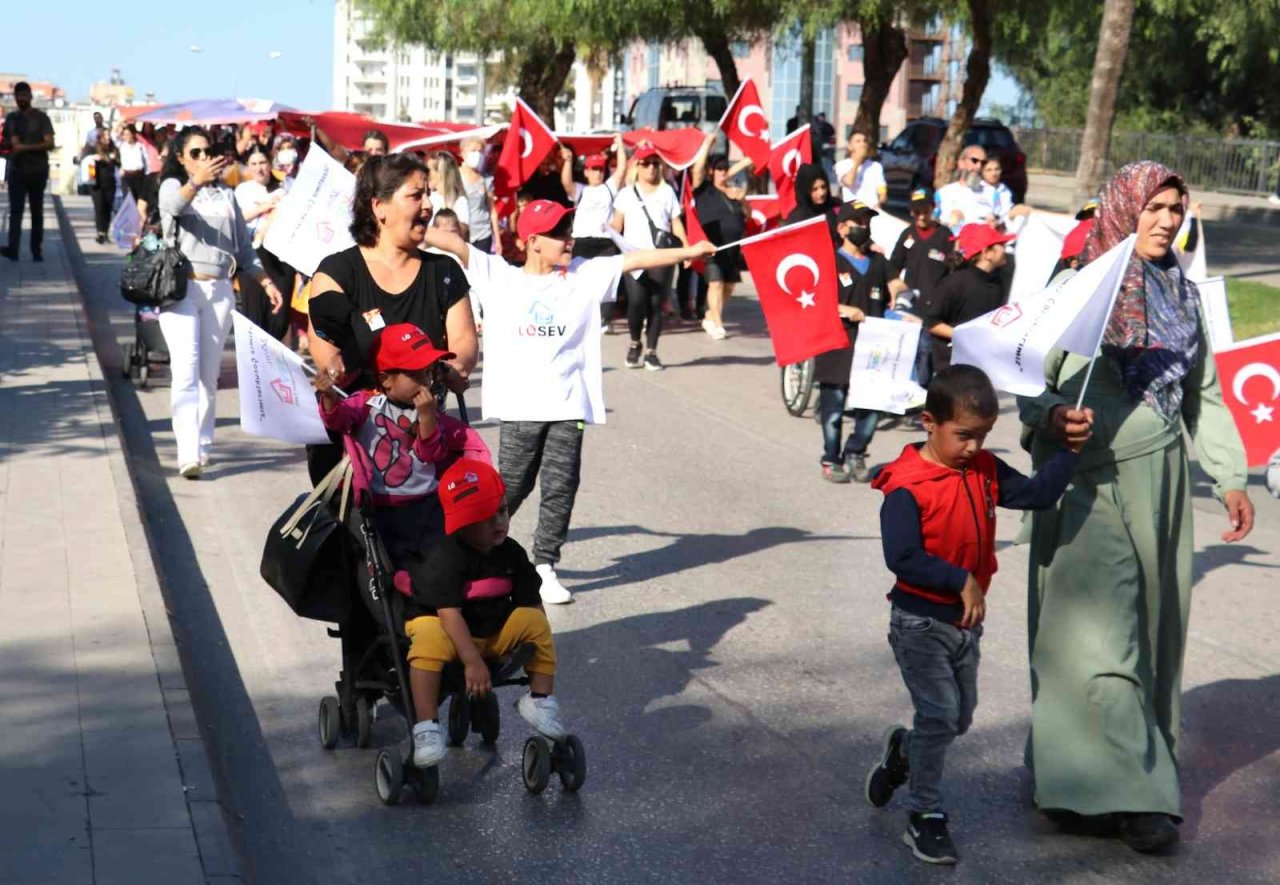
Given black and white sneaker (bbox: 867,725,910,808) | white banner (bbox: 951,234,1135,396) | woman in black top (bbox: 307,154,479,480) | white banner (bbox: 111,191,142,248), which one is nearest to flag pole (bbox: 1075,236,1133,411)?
white banner (bbox: 951,234,1135,396)

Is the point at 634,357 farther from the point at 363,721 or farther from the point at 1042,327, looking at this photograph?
the point at 1042,327

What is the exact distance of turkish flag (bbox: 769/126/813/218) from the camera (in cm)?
1742

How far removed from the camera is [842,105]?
375 ft

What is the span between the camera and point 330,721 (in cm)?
627

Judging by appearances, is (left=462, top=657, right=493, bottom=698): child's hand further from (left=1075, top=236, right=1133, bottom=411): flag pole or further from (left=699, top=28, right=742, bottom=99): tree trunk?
(left=699, top=28, right=742, bottom=99): tree trunk

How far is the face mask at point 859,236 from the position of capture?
12.6 metres

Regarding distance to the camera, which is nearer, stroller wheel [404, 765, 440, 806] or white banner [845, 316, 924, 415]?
stroller wheel [404, 765, 440, 806]

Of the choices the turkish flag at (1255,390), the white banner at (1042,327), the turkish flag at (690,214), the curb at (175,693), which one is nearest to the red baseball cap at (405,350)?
the curb at (175,693)

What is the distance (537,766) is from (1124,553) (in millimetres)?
1896

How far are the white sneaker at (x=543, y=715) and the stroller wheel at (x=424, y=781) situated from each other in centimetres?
33

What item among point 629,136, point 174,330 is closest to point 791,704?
point 174,330

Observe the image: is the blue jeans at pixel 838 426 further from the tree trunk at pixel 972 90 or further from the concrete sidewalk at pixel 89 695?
the tree trunk at pixel 972 90

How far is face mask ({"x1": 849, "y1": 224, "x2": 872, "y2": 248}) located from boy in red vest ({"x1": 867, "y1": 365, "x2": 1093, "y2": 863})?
7.37 meters

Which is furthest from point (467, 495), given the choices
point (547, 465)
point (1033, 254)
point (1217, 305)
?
point (1033, 254)
